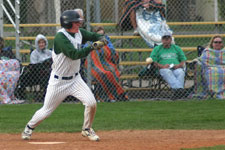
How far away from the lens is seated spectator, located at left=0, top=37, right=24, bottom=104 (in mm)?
10914

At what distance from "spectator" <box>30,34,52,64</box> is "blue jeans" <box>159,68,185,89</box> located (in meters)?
2.31

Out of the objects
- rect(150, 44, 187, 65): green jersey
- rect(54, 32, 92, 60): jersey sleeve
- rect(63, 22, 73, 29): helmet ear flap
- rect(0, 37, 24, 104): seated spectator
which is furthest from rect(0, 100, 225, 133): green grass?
rect(63, 22, 73, 29): helmet ear flap

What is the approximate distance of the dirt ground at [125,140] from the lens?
6516mm

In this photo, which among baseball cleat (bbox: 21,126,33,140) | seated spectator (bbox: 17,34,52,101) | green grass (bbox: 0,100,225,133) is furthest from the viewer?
seated spectator (bbox: 17,34,52,101)

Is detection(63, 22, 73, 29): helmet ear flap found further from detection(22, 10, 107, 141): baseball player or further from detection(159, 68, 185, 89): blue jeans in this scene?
detection(159, 68, 185, 89): blue jeans

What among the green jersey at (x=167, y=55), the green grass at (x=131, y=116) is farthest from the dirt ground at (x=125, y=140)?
the green jersey at (x=167, y=55)

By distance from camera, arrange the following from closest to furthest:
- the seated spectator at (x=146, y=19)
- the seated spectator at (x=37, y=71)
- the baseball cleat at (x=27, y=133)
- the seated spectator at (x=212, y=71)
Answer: the baseball cleat at (x=27, y=133) → the seated spectator at (x=37, y=71) → the seated spectator at (x=212, y=71) → the seated spectator at (x=146, y=19)

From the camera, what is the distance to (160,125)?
29.1ft

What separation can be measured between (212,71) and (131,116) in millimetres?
2491

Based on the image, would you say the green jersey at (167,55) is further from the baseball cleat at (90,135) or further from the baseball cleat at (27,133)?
the baseball cleat at (27,133)

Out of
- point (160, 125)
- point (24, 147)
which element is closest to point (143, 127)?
point (160, 125)

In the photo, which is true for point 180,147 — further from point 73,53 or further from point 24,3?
point 24,3

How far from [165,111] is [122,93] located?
138 centimetres

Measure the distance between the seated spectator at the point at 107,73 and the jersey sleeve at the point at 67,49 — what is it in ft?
13.4
